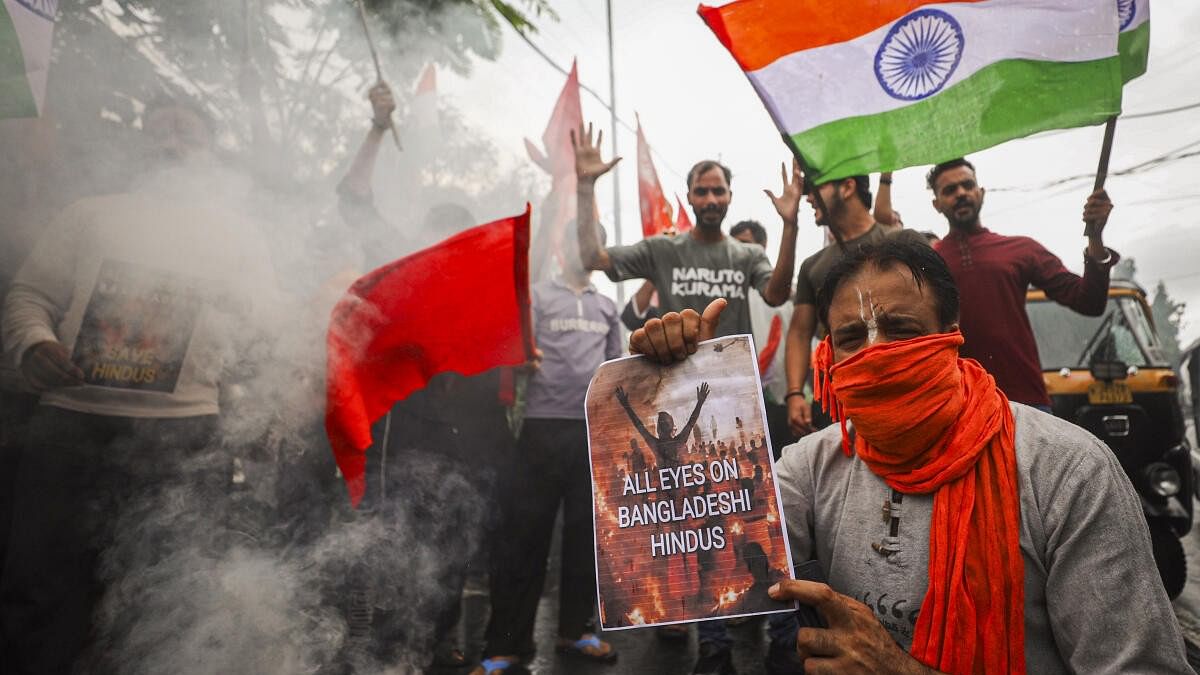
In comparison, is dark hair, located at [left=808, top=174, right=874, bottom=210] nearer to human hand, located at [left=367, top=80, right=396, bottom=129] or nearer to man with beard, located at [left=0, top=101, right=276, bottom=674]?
human hand, located at [left=367, top=80, right=396, bottom=129]

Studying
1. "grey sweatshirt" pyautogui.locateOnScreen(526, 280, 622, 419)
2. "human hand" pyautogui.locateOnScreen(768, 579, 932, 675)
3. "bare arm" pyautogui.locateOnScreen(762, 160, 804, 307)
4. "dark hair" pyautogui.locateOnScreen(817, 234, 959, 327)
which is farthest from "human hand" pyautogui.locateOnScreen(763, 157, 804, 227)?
"human hand" pyautogui.locateOnScreen(768, 579, 932, 675)

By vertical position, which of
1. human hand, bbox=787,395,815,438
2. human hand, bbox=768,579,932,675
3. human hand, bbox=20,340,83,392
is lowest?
human hand, bbox=768,579,932,675

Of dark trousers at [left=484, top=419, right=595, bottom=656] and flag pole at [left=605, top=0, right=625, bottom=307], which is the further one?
flag pole at [left=605, top=0, right=625, bottom=307]

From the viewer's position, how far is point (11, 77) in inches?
95.3

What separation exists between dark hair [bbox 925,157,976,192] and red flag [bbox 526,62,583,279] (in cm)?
350

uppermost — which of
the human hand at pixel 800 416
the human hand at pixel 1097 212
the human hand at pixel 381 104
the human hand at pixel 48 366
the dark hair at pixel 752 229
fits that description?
the human hand at pixel 381 104

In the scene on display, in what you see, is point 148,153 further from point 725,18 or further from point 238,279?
point 725,18

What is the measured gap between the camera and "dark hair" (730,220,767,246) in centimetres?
557

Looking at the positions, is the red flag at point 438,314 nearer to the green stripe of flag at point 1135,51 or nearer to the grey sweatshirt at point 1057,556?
the grey sweatshirt at point 1057,556

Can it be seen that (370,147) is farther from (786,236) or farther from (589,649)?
(589,649)

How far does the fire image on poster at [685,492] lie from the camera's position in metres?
1.20

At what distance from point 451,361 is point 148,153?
1.63m

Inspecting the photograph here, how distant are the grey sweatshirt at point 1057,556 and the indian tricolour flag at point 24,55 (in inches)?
123

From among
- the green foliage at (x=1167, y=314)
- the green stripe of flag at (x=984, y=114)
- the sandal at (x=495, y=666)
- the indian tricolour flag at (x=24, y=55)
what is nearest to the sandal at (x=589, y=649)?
the sandal at (x=495, y=666)
